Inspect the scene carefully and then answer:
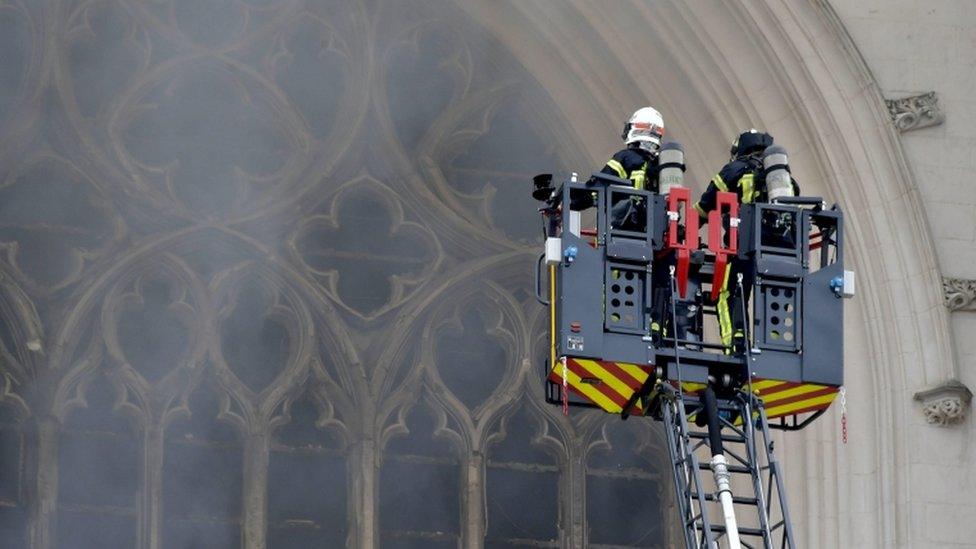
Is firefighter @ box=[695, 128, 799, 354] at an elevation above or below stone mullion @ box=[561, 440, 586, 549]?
above

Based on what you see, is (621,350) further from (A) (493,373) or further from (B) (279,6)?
(B) (279,6)

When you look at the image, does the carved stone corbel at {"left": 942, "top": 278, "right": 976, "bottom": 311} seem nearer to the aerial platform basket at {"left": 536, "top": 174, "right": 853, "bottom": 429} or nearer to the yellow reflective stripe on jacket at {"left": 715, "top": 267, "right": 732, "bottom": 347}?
the aerial platform basket at {"left": 536, "top": 174, "right": 853, "bottom": 429}

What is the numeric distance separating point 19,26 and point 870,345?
5880 mm

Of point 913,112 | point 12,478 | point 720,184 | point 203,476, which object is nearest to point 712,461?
point 720,184

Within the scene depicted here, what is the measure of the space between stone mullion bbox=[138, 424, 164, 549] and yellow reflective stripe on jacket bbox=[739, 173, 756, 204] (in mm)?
4476

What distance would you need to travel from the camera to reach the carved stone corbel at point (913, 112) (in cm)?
2195

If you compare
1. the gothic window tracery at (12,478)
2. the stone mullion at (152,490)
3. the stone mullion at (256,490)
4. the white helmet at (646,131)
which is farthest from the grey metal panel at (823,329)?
the gothic window tracery at (12,478)

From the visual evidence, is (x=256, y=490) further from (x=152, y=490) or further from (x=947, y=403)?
(x=947, y=403)

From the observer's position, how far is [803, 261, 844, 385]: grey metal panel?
19203 mm

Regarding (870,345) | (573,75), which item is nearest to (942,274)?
(870,345)

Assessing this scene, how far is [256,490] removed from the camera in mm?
21984

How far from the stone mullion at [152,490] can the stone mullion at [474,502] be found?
1928 mm

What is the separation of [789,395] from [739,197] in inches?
44.0

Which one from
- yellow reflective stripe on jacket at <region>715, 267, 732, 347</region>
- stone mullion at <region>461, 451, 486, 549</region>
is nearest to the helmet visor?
yellow reflective stripe on jacket at <region>715, 267, 732, 347</region>
